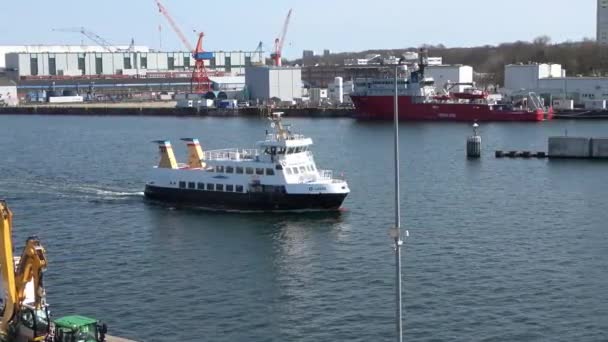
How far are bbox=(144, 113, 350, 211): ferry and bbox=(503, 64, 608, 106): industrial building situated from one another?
52724mm

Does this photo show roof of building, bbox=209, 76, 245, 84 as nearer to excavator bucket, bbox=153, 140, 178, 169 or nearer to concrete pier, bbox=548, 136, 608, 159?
concrete pier, bbox=548, 136, 608, 159

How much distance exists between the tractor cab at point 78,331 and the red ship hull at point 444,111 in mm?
56840

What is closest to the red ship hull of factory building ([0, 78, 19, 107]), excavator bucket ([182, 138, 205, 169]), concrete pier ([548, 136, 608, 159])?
concrete pier ([548, 136, 608, 159])

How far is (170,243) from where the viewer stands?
80.2 feet

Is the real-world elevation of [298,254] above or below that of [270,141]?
below

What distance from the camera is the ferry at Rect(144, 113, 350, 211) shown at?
2817 cm

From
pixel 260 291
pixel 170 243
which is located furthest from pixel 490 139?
pixel 260 291

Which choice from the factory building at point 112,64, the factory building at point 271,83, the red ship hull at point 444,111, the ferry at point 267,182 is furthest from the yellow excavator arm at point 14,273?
the factory building at point 112,64

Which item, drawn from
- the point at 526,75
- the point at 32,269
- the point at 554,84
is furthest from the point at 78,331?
the point at 526,75

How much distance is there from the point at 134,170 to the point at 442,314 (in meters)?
25.5

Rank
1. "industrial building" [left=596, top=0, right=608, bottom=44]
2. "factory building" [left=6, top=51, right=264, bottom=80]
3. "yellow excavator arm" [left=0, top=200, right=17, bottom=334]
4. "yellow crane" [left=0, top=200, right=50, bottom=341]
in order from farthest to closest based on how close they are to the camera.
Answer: "industrial building" [left=596, top=0, right=608, bottom=44]
"factory building" [left=6, top=51, right=264, bottom=80]
"yellow excavator arm" [left=0, top=200, right=17, bottom=334]
"yellow crane" [left=0, top=200, right=50, bottom=341]

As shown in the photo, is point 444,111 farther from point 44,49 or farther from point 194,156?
point 44,49

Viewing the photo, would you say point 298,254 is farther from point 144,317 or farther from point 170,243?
point 144,317

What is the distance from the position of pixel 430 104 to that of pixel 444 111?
1.20m
